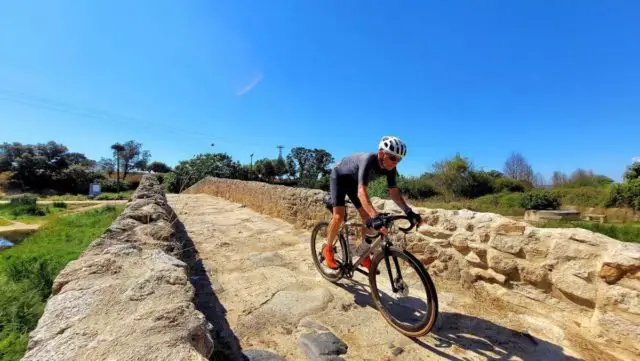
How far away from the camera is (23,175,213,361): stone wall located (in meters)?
1.11

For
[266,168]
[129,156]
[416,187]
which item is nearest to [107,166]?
[129,156]

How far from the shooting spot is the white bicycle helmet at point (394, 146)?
261 cm

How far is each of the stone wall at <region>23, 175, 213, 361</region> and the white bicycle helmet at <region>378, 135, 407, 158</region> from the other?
184 cm

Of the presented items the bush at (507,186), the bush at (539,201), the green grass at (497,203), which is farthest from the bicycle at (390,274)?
the bush at (507,186)

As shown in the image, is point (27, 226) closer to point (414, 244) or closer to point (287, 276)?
point (287, 276)

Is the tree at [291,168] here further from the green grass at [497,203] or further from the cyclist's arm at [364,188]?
the cyclist's arm at [364,188]

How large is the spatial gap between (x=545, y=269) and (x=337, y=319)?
6.04 feet

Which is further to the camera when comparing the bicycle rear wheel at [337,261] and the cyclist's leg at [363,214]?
the bicycle rear wheel at [337,261]

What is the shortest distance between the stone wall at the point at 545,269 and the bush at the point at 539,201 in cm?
1749

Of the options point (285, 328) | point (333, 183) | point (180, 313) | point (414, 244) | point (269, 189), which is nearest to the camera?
point (180, 313)

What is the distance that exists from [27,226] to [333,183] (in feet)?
66.9

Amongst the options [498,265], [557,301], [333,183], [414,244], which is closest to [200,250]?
[333,183]

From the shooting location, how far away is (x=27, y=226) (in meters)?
15.9

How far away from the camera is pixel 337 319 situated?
8.34 ft
